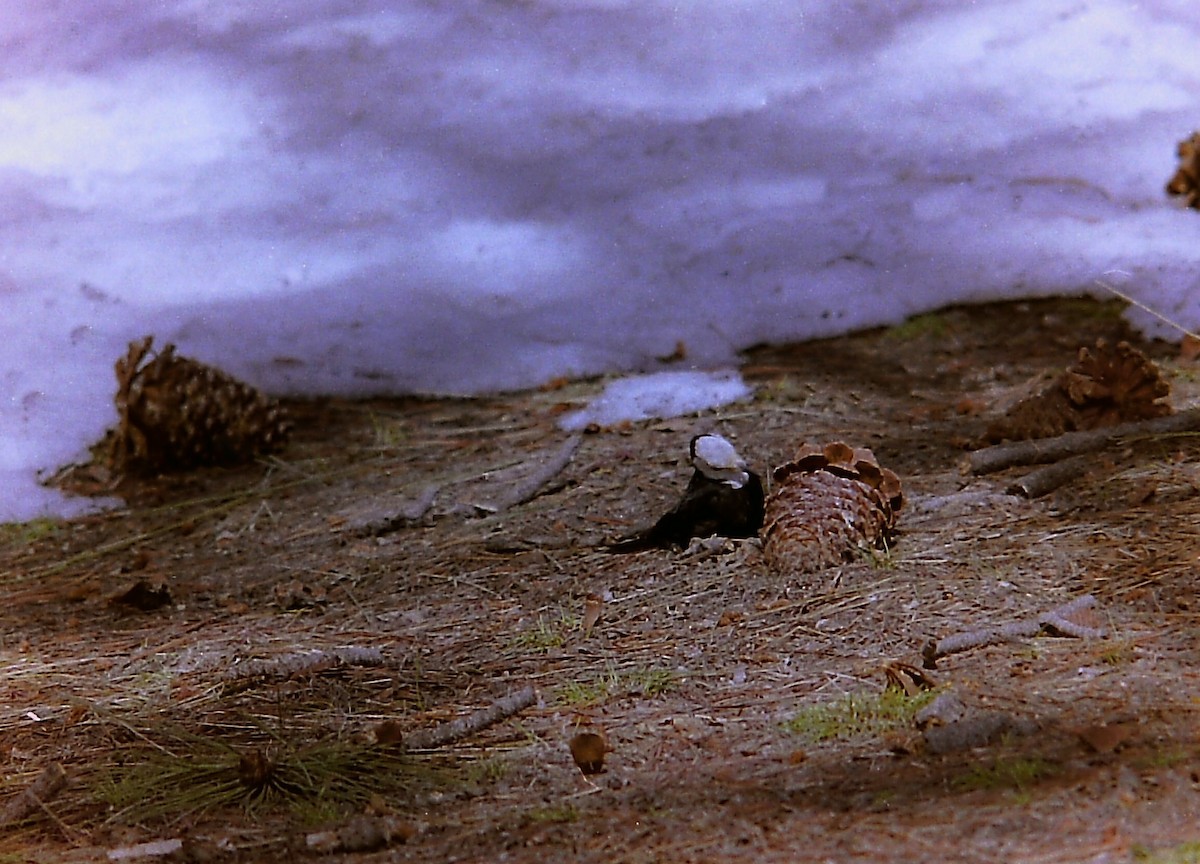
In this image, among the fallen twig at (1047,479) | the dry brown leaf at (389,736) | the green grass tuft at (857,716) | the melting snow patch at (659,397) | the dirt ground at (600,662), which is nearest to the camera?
the dirt ground at (600,662)

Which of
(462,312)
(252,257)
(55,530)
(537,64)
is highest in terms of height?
(537,64)

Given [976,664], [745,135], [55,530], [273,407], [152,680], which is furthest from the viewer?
[745,135]

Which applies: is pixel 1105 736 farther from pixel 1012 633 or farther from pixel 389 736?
pixel 389 736

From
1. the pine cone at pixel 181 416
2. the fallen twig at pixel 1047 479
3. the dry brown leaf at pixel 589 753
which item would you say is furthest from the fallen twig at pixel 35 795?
the pine cone at pixel 181 416

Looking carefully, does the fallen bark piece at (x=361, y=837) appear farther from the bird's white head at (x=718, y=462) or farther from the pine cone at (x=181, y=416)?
the pine cone at (x=181, y=416)

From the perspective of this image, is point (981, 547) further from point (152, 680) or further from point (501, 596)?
point (152, 680)

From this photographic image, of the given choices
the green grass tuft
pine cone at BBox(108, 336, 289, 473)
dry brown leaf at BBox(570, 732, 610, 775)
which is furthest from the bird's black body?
pine cone at BBox(108, 336, 289, 473)

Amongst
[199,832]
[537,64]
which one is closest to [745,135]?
[537,64]

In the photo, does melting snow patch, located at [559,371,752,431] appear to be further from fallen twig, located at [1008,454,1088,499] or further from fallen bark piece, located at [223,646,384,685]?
fallen bark piece, located at [223,646,384,685]

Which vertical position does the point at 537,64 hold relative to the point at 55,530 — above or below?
above
